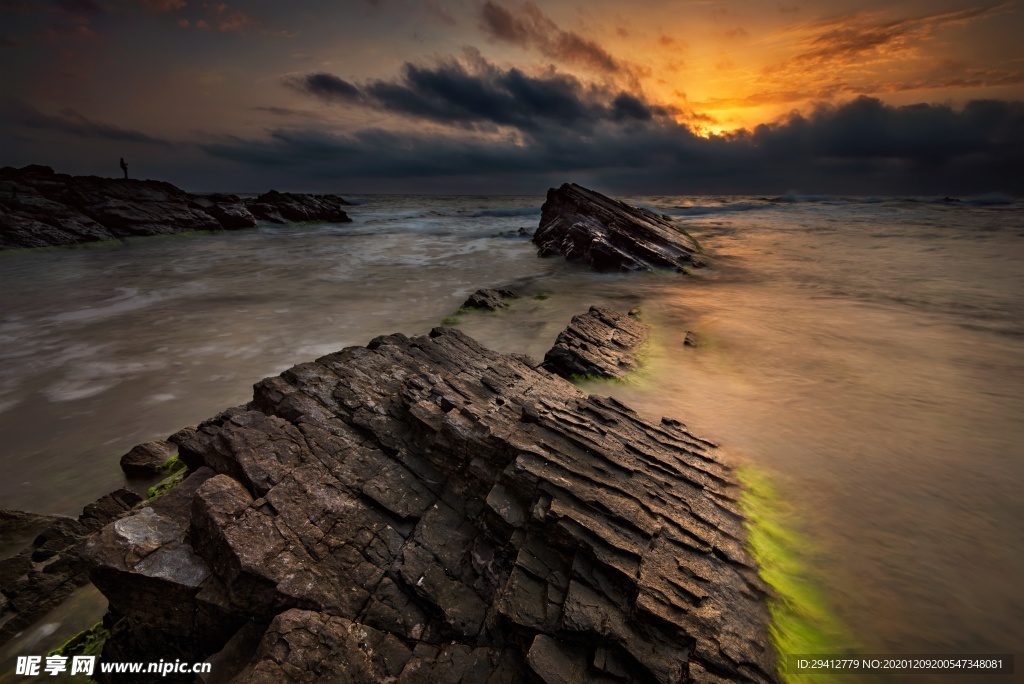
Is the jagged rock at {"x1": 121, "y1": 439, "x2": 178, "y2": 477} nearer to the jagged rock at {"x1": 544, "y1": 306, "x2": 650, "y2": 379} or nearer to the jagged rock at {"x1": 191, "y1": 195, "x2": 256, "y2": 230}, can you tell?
the jagged rock at {"x1": 544, "y1": 306, "x2": 650, "y2": 379}

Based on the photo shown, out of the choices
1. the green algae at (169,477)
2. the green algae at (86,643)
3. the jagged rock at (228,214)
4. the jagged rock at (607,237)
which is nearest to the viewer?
the green algae at (86,643)

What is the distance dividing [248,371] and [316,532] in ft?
25.9

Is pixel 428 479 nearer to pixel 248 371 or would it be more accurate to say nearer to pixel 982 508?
pixel 982 508

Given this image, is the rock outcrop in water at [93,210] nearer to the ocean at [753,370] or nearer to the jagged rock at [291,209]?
the jagged rock at [291,209]

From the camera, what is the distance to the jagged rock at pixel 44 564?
14.3 ft

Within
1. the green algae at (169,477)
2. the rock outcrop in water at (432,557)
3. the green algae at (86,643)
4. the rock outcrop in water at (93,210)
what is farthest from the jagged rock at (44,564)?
the rock outcrop in water at (93,210)

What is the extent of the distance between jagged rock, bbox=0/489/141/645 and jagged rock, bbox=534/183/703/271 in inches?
767

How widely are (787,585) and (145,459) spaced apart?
8.36 metres

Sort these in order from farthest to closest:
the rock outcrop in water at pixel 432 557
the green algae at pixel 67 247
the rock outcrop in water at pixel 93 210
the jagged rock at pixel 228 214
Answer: the jagged rock at pixel 228 214 < the rock outcrop in water at pixel 93 210 < the green algae at pixel 67 247 < the rock outcrop in water at pixel 432 557

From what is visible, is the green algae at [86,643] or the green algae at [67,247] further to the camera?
the green algae at [67,247]

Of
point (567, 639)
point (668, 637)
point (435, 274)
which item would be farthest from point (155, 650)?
point (435, 274)

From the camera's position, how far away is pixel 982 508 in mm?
5293

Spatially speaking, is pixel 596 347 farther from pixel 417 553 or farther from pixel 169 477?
pixel 169 477

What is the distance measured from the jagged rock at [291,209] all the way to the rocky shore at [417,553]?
50526 millimetres
